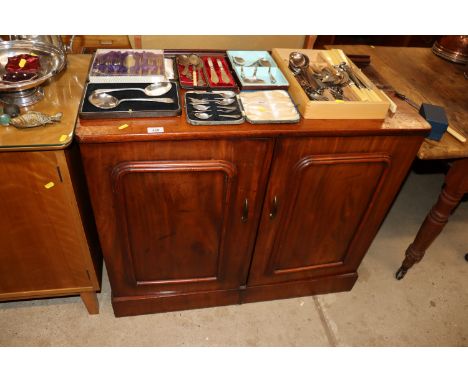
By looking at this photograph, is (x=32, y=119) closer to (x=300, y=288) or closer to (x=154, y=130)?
(x=154, y=130)

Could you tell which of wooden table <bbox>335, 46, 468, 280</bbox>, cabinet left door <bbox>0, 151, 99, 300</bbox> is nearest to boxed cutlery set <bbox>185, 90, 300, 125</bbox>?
cabinet left door <bbox>0, 151, 99, 300</bbox>

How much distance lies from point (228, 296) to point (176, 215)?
1.92ft

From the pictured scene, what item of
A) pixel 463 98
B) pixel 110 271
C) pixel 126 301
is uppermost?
pixel 463 98

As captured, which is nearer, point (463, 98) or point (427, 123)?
point (427, 123)

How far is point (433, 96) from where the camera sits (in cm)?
170

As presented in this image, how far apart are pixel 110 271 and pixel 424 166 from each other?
2.23 meters

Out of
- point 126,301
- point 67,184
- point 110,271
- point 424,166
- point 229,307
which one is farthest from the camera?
point 424,166

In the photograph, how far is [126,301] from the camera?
5.31ft

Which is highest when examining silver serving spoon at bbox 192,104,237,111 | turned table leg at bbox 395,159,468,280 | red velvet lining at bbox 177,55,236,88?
→ red velvet lining at bbox 177,55,236,88

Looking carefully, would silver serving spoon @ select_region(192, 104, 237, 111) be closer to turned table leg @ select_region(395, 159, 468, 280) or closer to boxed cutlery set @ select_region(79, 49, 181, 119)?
boxed cutlery set @ select_region(79, 49, 181, 119)

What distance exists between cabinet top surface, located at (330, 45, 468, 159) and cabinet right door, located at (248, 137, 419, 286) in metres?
0.17

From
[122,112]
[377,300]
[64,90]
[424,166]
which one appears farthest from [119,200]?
[424,166]

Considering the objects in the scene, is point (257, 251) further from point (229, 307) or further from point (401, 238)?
point (401, 238)

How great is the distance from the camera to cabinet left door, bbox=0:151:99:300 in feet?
3.60
